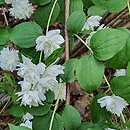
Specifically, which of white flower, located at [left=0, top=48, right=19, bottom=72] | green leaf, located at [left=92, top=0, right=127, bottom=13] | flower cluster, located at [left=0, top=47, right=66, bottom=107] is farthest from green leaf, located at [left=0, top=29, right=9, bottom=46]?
green leaf, located at [left=92, top=0, right=127, bottom=13]

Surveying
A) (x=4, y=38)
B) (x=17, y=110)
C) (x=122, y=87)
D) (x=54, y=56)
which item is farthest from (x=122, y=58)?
(x=17, y=110)

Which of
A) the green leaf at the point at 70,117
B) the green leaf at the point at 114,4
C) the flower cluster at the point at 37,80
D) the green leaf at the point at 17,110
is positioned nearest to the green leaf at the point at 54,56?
the flower cluster at the point at 37,80

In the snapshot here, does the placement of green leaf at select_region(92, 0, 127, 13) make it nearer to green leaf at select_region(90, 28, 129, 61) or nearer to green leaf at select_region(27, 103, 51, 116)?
green leaf at select_region(90, 28, 129, 61)

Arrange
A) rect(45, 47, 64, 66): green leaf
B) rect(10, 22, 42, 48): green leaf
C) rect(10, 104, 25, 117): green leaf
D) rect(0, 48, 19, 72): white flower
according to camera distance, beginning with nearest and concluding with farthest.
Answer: rect(45, 47, 64, 66): green leaf, rect(10, 22, 42, 48): green leaf, rect(0, 48, 19, 72): white flower, rect(10, 104, 25, 117): green leaf

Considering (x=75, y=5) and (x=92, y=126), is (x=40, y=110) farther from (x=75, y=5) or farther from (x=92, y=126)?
(x=75, y=5)

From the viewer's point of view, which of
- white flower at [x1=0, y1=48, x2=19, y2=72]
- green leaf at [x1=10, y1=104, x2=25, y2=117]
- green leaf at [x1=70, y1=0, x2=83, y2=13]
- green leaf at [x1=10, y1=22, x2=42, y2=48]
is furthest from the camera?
green leaf at [x1=10, y1=104, x2=25, y2=117]

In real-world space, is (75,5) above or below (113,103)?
above

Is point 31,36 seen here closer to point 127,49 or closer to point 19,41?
point 19,41
